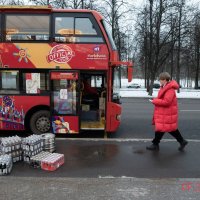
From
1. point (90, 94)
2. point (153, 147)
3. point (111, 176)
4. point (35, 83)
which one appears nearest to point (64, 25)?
point (35, 83)

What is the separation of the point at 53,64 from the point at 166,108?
326cm

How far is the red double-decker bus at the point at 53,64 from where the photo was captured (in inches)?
308

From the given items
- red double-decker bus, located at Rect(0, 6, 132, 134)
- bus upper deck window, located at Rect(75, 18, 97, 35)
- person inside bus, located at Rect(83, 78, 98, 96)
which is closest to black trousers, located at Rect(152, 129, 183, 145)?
red double-decker bus, located at Rect(0, 6, 132, 134)

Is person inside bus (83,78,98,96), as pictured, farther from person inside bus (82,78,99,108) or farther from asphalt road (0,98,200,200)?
asphalt road (0,98,200,200)

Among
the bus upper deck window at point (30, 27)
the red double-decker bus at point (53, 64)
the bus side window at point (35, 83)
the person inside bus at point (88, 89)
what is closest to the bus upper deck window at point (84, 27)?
the red double-decker bus at point (53, 64)

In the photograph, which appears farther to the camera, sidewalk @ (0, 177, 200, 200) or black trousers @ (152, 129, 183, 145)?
black trousers @ (152, 129, 183, 145)

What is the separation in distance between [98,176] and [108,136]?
3.42m

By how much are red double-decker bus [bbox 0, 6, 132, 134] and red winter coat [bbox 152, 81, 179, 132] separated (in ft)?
5.11

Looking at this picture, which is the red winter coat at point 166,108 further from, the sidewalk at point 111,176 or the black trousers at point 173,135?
the sidewalk at point 111,176

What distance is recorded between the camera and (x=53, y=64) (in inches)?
312

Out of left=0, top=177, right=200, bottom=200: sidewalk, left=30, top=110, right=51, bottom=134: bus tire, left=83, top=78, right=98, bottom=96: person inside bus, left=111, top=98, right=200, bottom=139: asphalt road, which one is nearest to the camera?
left=0, top=177, right=200, bottom=200: sidewalk

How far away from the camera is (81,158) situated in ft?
20.3

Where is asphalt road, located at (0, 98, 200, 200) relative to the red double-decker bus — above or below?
below

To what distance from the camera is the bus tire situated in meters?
8.28
